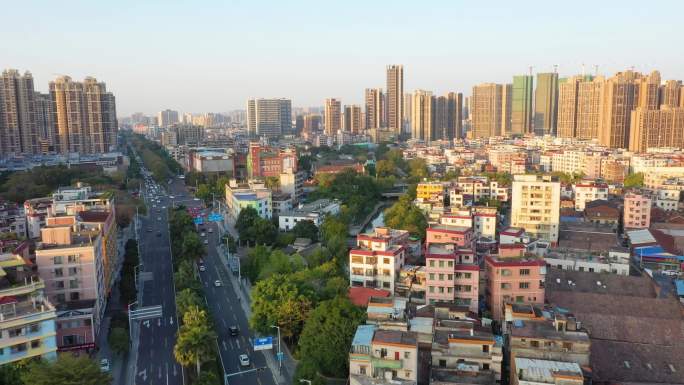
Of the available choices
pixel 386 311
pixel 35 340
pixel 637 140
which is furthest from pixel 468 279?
pixel 637 140

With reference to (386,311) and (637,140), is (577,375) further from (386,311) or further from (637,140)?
(637,140)

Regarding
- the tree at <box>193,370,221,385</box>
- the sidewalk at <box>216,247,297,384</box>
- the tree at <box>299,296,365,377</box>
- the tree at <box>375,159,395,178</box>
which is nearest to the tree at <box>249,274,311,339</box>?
the sidewalk at <box>216,247,297,384</box>

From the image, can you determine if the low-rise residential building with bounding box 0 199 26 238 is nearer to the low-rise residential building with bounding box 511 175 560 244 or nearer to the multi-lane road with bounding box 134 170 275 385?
the multi-lane road with bounding box 134 170 275 385

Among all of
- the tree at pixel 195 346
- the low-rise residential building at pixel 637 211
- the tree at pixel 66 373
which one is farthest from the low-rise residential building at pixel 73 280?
the low-rise residential building at pixel 637 211

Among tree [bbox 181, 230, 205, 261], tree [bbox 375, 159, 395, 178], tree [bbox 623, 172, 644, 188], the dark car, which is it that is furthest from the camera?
tree [bbox 375, 159, 395, 178]

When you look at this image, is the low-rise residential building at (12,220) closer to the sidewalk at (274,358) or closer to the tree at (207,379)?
the sidewalk at (274,358)
